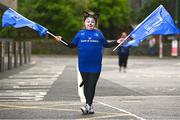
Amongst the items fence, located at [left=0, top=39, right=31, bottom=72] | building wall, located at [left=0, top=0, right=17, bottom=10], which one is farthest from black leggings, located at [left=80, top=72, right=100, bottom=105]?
fence, located at [left=0, top=39, right=31, bottom=72]

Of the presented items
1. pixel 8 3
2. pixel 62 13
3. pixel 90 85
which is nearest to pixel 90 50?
pixel 90 85

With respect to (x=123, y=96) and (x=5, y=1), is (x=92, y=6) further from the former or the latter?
(x=123, y=96)

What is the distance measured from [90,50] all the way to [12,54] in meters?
21.5

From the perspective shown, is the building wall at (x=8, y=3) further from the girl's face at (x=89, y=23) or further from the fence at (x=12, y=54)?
the girl's face at (x=89, y=23)

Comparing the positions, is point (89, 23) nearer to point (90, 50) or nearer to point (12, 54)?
point (90, 50)

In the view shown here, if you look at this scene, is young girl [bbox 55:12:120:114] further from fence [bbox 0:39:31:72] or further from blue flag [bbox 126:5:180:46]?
fence [bbox 0:39:31:72]

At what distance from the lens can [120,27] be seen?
202ft

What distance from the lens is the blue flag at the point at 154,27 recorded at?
12797 millimetres

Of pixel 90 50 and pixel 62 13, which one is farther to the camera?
pixel 62 13

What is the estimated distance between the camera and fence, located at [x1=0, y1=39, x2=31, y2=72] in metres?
29.4

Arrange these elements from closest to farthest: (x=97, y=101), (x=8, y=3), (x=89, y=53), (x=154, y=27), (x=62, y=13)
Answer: (x=89, y=53)
(x=154, y=27)
(x=97, y=101)
(x=8, y=3)
(x=62, y=13)

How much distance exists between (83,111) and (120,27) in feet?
164

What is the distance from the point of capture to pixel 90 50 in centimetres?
1194

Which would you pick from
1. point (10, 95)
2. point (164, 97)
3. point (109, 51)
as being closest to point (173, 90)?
point (164, 97)
